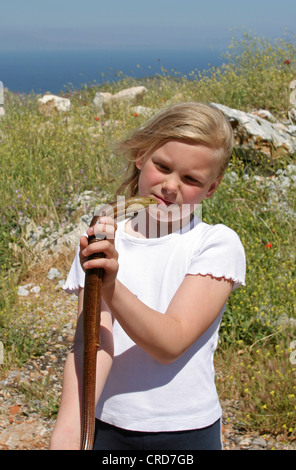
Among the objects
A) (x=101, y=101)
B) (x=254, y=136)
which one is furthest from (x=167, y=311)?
(x=101, y=101)

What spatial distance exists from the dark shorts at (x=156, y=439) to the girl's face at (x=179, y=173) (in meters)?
0.63

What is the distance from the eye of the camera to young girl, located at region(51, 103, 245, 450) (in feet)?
4.50

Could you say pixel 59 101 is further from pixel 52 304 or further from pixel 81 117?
pixel 52 304

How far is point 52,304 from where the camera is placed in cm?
387

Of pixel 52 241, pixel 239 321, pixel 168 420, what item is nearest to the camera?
pixel 168 420

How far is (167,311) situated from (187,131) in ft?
1.68

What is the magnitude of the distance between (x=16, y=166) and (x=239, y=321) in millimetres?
2857

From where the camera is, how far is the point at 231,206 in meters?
4.33

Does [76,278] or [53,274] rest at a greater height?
[76,278]

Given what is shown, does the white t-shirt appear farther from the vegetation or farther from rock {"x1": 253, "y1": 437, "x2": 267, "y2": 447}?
rock {"x1": 253, "y1": 437, "x2": 267, "y2": 447}

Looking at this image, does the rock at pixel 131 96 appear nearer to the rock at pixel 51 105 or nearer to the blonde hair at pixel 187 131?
the rock at pixel 51 105

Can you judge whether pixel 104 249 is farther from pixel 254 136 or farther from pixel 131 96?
pixel 131 96

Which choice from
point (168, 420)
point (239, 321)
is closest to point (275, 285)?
point (239, 321)

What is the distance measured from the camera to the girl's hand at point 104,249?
1.13 meters
